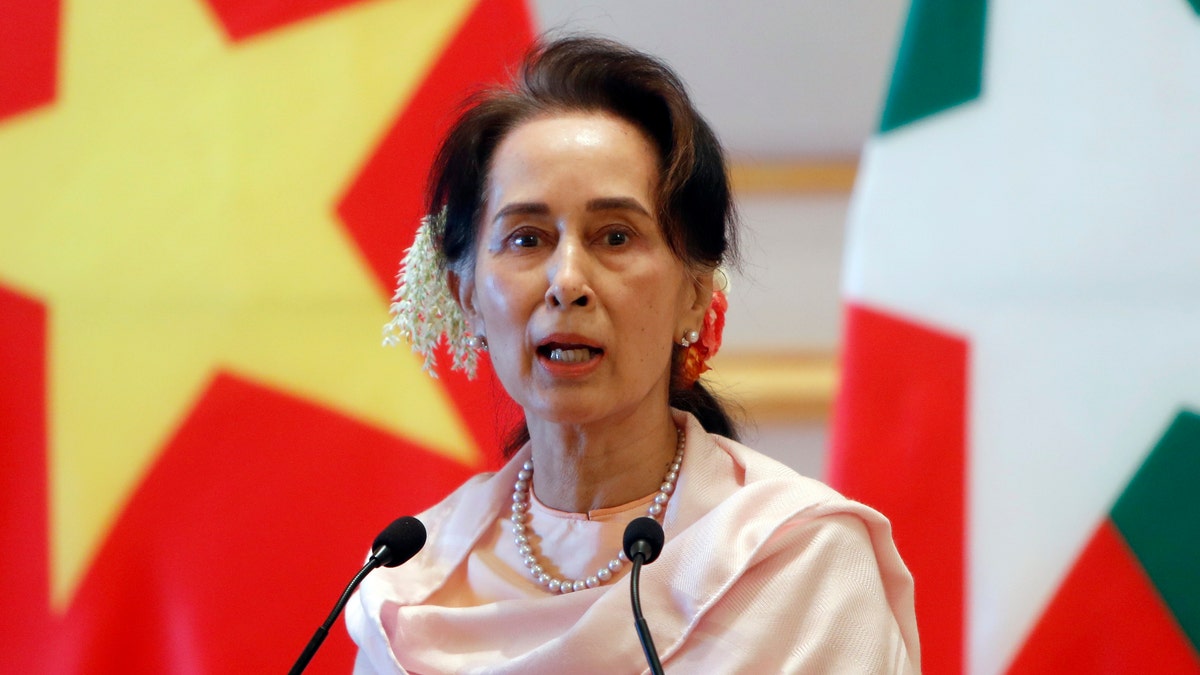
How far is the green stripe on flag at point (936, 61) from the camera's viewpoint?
1982 mm

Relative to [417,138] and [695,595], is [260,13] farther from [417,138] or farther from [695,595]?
[695,595]

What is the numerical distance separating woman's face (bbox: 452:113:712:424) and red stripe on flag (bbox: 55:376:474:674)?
0.67 m

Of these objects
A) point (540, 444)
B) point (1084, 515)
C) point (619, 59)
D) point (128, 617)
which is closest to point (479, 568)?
point (540, 444)

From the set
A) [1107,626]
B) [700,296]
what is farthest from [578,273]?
[1107,626]

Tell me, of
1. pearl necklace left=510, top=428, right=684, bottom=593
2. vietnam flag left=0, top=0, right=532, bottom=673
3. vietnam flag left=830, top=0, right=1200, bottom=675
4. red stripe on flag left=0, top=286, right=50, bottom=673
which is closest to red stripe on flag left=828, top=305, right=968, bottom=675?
vietnam flag left=830, top=0, right=1200, bottom=675

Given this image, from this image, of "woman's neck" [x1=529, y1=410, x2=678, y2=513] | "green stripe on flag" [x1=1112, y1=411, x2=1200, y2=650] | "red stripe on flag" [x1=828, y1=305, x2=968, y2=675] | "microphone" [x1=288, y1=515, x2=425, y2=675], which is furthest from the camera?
"red stripe on flag" [x1=828, y1=305, x2=968, y2=675]

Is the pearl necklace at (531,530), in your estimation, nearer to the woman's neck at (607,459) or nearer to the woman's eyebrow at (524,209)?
the woman's neck at (607,459)

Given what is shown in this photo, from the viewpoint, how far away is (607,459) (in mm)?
1533

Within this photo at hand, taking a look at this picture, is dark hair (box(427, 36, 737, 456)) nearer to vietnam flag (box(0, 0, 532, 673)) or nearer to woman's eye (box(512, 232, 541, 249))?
woman's eye (box(512, 232, 541, 249))

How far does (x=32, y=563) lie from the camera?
211cm

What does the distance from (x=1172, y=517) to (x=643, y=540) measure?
1.06 metres

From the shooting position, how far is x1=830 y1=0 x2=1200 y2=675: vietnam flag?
71.8 inches

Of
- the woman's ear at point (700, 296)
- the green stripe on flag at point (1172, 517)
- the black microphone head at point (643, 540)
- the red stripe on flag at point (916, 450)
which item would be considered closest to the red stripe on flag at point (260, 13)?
the woman's ear at point (700, 296)

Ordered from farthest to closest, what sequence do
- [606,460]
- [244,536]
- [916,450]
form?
[244,536] → [916,450] → [606,460]
